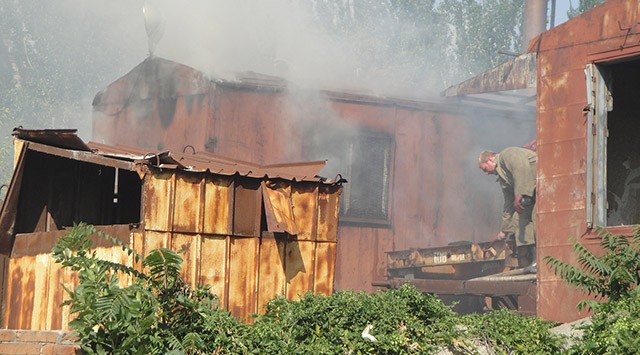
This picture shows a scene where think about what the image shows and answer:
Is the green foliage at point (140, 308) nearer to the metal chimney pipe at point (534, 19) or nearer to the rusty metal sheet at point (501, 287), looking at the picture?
the rusty metal sheet at point (501, 287)

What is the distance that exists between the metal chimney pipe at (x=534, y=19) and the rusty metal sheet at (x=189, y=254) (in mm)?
18436

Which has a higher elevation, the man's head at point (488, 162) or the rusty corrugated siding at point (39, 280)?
the man's head at point (488, 162)

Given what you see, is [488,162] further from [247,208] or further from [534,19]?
[534,19]

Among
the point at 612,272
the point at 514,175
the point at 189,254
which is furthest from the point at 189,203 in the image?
the point at 514,175

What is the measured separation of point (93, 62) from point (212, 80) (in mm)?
36195

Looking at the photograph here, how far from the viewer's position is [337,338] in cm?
1005

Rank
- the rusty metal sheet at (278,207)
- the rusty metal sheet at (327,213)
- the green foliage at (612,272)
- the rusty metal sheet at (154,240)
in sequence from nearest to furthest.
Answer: the green foliage at (612,272) → the rusty metal sheet at (154,240) → the rusty metal sheet at (278,207) → the rusty metal sheet at (327,213)

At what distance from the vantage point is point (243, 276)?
1146 centimetres

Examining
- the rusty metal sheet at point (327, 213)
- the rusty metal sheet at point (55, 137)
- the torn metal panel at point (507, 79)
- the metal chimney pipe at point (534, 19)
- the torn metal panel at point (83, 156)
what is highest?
the metal chimney pipe at point (534, 19)

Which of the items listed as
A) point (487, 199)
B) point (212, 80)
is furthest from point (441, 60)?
point (212, 80)

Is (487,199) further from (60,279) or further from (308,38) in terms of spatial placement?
(308,38)

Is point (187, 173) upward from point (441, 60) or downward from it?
downward

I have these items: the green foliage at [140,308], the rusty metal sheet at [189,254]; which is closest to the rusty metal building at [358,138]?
the rusty metal sheet at [189,254]

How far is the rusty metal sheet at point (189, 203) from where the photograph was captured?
36.3ft
